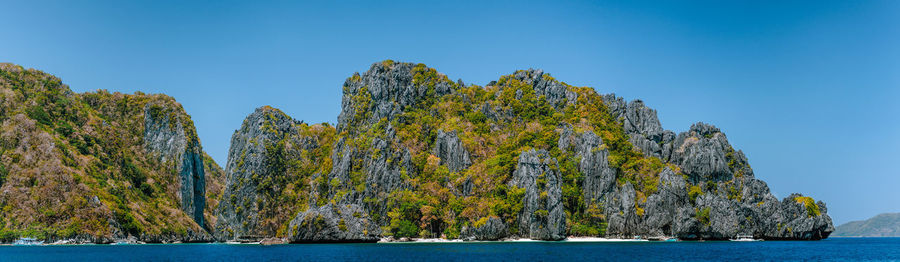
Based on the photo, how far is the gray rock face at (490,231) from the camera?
148250mm

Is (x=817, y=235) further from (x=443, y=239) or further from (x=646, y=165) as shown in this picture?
(x=443, y=239)

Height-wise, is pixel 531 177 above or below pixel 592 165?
below

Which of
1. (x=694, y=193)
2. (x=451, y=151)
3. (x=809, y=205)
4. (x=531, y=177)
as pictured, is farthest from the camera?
(x=451, y=151)

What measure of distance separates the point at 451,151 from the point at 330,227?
43.4 metres

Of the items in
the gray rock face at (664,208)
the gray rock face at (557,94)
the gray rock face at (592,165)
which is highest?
the gray rock face at (557,94)

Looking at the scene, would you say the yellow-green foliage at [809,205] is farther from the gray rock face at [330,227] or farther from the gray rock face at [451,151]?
the gray rock face at [330,227]

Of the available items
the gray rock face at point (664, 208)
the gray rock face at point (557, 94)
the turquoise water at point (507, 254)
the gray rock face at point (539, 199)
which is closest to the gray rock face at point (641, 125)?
the gray rock face at point (557, 94)

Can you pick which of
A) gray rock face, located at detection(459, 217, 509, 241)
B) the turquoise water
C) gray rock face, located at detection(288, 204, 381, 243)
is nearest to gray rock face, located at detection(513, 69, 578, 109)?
gray rock face, located at detection(459, 217, 509, 241)

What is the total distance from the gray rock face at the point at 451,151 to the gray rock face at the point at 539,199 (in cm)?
1767

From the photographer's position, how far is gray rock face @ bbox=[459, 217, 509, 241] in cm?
14825

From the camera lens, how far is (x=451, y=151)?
17138 centimetres

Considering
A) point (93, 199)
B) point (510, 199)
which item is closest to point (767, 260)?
point (510, 199)

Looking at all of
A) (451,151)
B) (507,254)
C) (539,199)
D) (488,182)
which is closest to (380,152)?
(451,151)

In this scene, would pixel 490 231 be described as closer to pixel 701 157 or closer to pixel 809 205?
pixel 701 157
